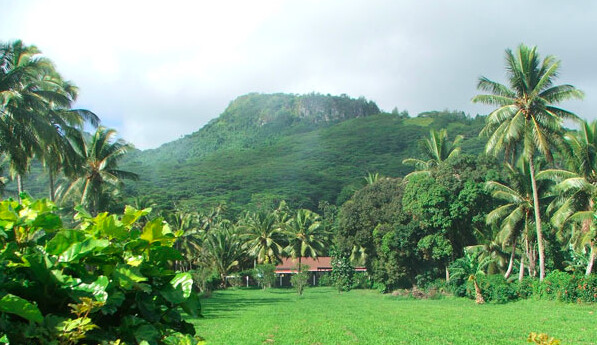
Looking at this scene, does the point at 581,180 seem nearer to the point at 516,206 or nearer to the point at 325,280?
the point at 516,206

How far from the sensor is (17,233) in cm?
188

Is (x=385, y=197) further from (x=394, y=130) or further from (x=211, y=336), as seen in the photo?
(x=394, y=130)

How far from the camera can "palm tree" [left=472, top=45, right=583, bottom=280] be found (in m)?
22.7

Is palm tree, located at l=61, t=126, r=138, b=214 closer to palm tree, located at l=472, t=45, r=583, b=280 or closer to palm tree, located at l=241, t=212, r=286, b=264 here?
palm tree, located at l=472, t=45, r=583, b=280

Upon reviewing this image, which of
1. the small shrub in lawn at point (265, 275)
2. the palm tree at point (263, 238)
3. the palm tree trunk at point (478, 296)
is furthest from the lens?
the palm tree at point (263, 238)

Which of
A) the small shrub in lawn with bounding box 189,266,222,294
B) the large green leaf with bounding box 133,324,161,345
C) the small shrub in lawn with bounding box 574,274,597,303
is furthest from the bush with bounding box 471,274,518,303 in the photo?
the large green leaf with bounding box 133,324,161,345

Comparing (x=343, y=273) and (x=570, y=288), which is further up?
(x=343, y=273)

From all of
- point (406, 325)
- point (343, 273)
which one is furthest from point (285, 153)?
point (406, 325)

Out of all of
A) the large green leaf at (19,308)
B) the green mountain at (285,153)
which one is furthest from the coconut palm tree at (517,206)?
the green mountain at (285,153)

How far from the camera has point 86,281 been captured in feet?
5.96

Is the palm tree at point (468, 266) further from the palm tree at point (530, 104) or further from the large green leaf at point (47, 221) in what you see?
the large green leaf at point (47, 221)

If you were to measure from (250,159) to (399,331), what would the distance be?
307 ft

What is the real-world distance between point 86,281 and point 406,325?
620 inches

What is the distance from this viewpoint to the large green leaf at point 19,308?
5.14 feet
